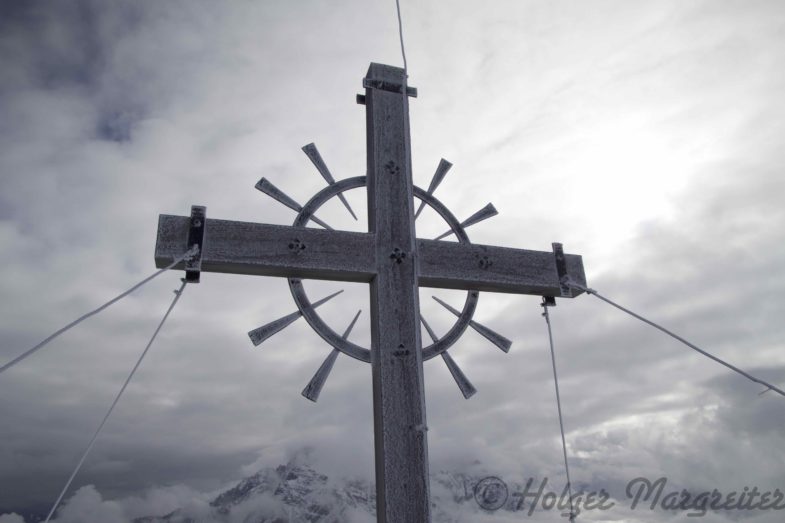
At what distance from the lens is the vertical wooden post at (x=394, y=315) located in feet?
10.1

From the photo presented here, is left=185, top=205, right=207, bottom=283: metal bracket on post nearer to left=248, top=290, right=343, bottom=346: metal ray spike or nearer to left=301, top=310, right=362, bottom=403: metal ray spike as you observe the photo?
left=248, top=290, right=343, bottom=346: metal ray spike

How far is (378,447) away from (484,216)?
6.00 feet

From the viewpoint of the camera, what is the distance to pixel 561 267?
13.1 feet

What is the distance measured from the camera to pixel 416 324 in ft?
11.1

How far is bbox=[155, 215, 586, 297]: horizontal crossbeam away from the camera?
Answer: 3297 mm

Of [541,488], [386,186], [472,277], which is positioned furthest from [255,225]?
[541,488]

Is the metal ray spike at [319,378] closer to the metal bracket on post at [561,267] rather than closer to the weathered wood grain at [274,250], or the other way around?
the weathered wood grain at [274,250]

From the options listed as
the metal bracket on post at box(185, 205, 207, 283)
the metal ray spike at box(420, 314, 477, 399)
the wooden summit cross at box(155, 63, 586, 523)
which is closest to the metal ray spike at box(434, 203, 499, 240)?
the wooden summit cross at box(155, 63, 586, 523)

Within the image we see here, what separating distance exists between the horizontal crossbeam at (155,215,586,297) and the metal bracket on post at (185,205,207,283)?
27mm

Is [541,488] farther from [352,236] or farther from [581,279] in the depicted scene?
[352,236]

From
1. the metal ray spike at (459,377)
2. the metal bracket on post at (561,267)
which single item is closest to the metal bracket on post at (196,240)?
the metal ray spike at (459,377)

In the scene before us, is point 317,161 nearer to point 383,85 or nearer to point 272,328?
point 383,85

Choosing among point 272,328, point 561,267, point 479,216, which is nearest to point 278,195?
point 272,328

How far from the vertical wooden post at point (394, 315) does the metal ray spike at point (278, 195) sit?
0.35 m
